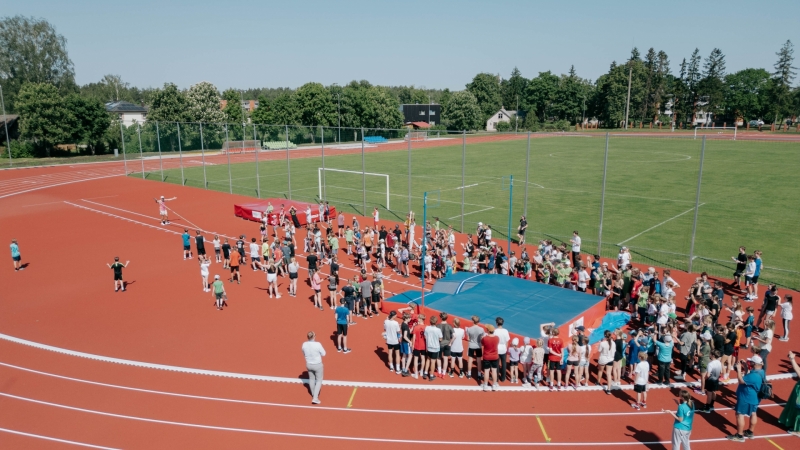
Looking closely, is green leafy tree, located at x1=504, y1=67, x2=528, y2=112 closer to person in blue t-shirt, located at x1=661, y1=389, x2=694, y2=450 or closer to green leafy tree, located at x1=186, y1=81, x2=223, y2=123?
green leafy tree, located at x1=186, y1=81, x2=223, y2=123

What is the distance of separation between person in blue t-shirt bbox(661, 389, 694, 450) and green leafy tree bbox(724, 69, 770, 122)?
11505cm

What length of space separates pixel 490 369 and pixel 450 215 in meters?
17.8

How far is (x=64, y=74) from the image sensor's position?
81688mm

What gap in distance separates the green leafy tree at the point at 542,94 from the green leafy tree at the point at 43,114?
8701 centimetres

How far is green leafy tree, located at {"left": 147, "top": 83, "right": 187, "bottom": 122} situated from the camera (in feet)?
236

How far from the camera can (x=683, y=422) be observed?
9016mm

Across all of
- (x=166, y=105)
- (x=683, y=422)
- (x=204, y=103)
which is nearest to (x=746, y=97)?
(x=204, y=103)

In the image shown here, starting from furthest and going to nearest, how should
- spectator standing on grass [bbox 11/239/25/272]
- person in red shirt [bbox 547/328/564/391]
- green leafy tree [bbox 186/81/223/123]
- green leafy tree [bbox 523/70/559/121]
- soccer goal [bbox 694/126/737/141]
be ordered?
green leafy tree [bbox 523/70/559/121] → green leafy tree [bbox 186/81/223/123] → soccer goal [bbox 694/126/737/141] → spectator standing on grass [bbox 11/239/25/272] → person in red shirt [bbox 547/328/564/391]

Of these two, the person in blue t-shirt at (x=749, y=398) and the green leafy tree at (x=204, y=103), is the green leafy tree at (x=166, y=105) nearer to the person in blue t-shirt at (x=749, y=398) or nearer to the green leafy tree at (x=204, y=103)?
the green leafy tree at (x=204, y=103)

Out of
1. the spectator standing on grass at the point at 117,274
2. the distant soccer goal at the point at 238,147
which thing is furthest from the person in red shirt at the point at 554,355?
the distant soccer goal at the point at 238,147

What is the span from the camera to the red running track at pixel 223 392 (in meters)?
10.5

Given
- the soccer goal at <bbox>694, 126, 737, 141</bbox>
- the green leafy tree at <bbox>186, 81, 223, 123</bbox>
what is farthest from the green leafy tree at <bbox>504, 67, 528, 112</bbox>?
the green leafy tree at <bbox>186, 81, 223, 123</bbox>

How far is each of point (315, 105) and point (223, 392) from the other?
75.4m

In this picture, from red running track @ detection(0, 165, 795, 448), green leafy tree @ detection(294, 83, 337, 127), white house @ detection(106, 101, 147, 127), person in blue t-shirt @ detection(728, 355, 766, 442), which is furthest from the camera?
white house @ detection(106, 101, 147, 127)
